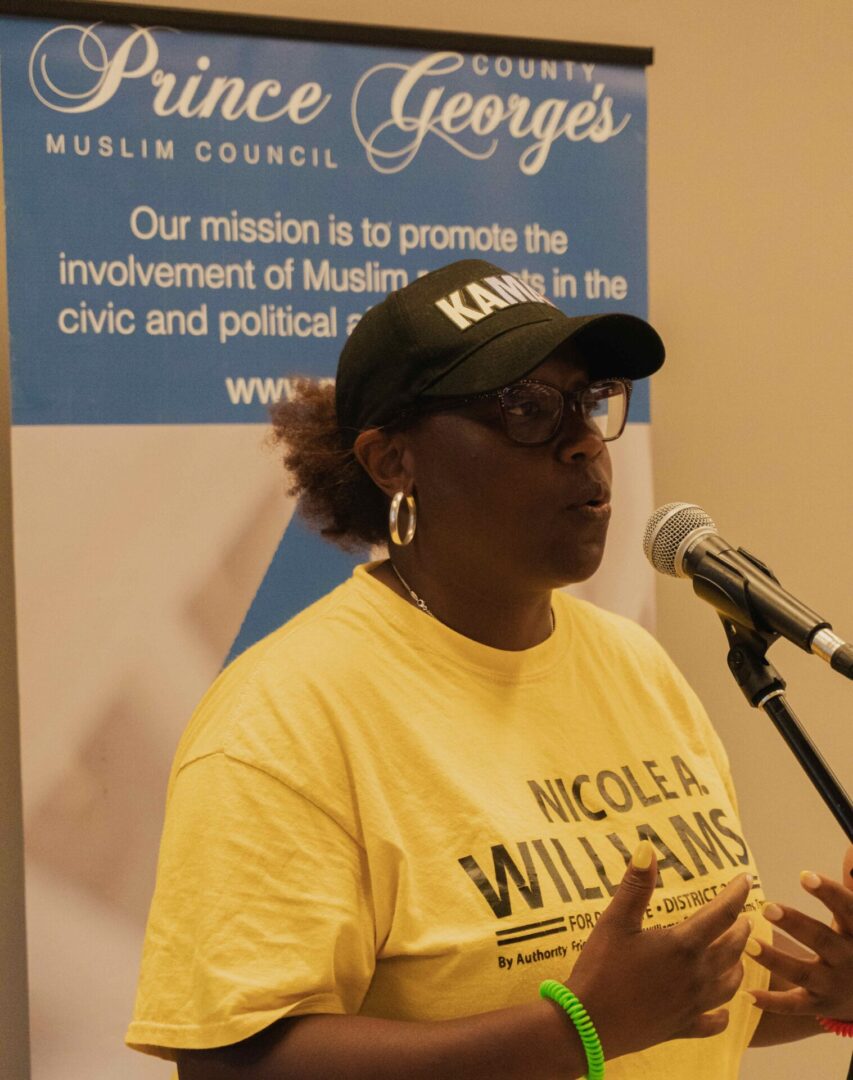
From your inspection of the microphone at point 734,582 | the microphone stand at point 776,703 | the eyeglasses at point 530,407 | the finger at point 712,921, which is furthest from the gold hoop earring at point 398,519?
the finger at point 712,921

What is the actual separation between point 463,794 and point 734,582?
0.35m

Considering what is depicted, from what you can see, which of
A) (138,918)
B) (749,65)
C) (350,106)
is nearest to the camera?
(138,918)

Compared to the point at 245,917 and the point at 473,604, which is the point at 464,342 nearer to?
the point at 473,604

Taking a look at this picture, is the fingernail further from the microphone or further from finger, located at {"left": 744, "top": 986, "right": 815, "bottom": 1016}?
finger, located at {"left": 744, "top": 986, "right": 815, "bottom": 1016}

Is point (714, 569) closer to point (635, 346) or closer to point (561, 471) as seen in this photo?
point (561, 471)

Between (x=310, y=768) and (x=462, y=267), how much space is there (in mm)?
610

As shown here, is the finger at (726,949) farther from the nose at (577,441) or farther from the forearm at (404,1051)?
the nose at (577,441)

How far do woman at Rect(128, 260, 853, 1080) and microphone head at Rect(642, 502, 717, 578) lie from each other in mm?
108

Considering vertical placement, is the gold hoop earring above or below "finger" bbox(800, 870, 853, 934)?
above

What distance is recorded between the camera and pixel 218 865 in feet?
3.78

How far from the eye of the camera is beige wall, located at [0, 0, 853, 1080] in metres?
2.85

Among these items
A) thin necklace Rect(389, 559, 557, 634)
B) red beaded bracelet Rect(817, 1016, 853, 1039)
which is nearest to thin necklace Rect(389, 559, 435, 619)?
thin necklace Rect(389, 559, 557, 634)

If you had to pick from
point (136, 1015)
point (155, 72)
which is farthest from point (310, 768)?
point (155, 72)

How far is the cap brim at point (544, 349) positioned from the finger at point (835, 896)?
0.58m
